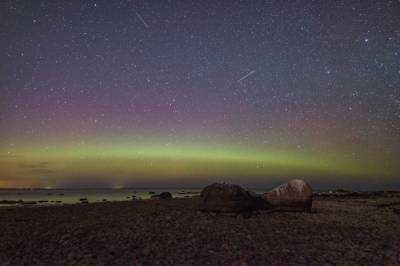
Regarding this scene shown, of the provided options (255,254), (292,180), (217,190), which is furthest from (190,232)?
(292,180)


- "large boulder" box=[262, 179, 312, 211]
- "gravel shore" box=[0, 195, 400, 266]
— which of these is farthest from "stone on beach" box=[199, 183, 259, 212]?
"gravel shore" box=[0, 195, 400, 266]

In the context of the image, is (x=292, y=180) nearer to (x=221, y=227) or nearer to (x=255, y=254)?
(x=221, y=227)

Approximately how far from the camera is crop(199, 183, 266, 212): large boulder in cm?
2014

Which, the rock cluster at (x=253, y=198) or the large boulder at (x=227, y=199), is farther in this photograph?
the rock cluster at (x=253, y=198)

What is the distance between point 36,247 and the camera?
35.9ft

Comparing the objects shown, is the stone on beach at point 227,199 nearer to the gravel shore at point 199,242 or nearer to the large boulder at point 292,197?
the large boulder at point 292,197

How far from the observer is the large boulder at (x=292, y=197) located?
71.1 feet

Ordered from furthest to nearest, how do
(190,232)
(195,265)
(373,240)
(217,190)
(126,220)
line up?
(217,190), (126,220), (190,232), (373,240), (195,265)

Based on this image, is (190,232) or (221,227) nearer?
(190,232)

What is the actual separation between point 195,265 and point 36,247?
210 inches

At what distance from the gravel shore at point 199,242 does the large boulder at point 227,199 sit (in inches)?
117

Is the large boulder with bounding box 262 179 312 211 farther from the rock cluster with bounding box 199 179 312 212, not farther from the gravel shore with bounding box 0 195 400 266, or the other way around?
the gravel shore with bounding box 0 195 400 266

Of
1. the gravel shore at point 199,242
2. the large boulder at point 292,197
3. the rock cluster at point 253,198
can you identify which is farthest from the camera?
the large boulder at point 292,197

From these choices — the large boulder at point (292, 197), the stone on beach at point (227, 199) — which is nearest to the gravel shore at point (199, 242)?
the stone on beach at point (227, 199)
